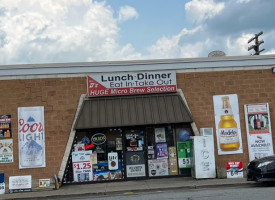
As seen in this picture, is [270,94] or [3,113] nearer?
[3,113]

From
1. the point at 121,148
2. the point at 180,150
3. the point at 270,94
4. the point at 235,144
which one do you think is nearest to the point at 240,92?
the point at 270,94

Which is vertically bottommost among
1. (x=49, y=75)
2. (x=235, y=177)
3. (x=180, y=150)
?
(x=235, y=177)

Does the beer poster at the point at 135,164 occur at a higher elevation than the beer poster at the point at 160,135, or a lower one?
lower

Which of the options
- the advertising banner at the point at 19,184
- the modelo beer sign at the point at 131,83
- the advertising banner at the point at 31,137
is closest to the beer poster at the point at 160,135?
the modelo beer sign at the point at 131,83

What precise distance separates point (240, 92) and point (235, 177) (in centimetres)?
374

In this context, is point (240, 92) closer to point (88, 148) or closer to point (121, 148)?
point (121, 148)

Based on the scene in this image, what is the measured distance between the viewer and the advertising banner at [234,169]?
45.1 ft

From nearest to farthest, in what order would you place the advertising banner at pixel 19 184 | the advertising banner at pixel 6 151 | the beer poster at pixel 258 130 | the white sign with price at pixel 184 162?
the advertising banner at pixel 19 184 → the advertising banner at pixel 6 151 → the white sign with price at pixel 184 162 → the beer poster at pixel 258 130

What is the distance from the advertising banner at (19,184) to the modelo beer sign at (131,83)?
4.30 m

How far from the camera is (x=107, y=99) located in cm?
1470

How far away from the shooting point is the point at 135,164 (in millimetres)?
14586

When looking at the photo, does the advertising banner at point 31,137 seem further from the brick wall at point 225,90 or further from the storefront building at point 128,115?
the brick wall at point 225,90

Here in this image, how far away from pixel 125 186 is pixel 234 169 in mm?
4422

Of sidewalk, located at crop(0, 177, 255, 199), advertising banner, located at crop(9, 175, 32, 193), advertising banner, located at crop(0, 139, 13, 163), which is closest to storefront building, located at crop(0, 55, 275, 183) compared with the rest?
advertising banner, located at crop(0, 139, 13, 163)
